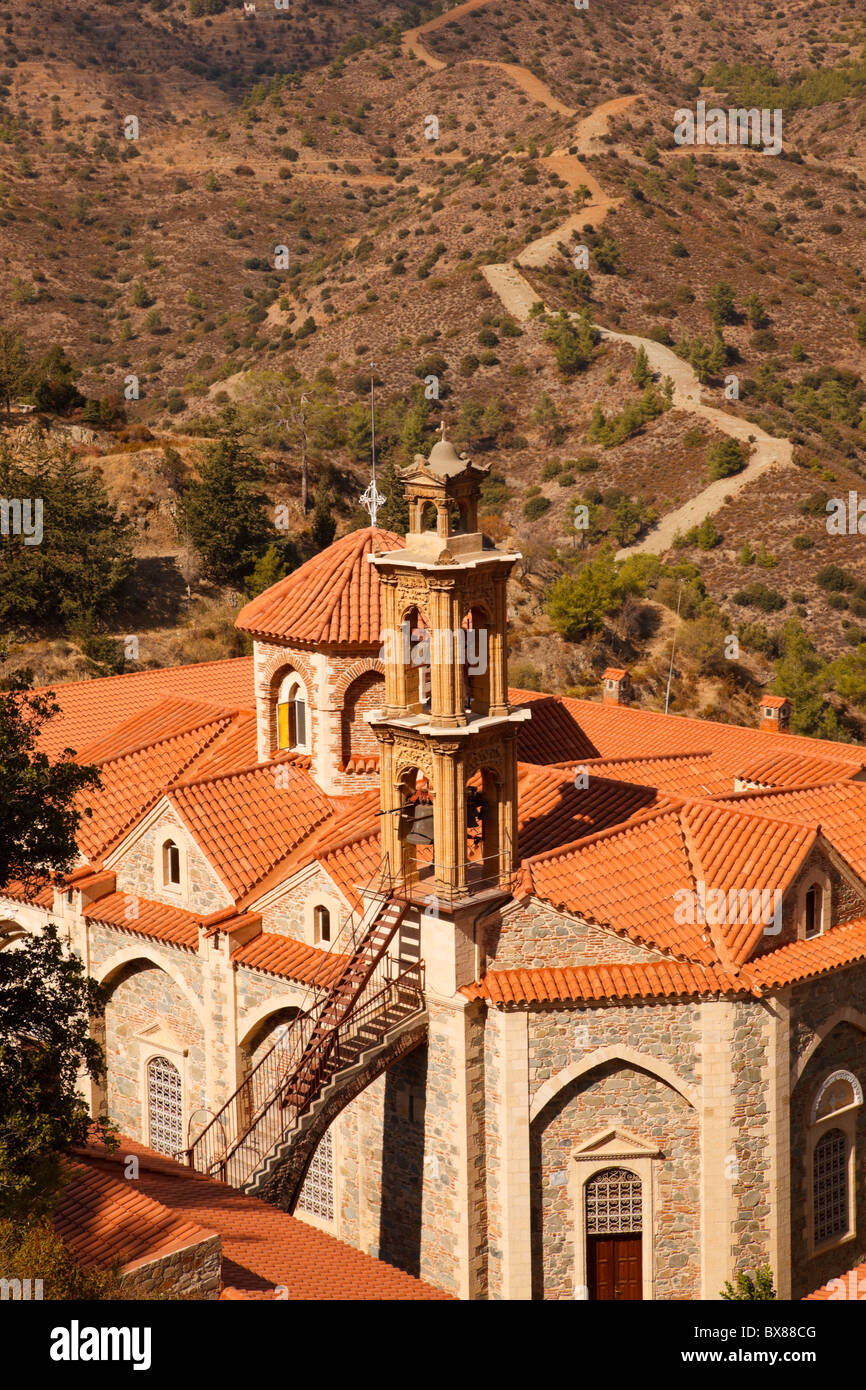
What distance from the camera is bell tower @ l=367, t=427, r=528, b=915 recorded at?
2886 centimetres

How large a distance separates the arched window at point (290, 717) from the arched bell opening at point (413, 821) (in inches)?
244

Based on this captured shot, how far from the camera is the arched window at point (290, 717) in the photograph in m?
37.1

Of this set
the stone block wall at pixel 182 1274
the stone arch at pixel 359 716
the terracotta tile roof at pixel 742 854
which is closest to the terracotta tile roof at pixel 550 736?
the stone arch at pixel 359 716

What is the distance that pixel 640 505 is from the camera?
10094 centimetres

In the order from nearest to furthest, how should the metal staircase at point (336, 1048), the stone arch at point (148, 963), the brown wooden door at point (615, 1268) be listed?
the metal staircase at point (336, 1048) < the brown wooden door at point (615, 1268) < the stone arch at point (148, 963)

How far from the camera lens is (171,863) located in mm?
35250

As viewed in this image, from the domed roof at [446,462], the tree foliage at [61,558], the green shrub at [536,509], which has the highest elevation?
the green shrub at [536,509]

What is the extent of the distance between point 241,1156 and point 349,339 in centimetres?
9704

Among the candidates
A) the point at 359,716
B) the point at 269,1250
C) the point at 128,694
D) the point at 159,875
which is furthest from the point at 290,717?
the point at 269,1250

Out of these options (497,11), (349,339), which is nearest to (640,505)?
(349,339)

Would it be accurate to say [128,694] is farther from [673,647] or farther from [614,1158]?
[673,647]

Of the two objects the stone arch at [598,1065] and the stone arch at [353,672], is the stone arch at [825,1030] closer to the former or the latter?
the stone arch at [598,1065]

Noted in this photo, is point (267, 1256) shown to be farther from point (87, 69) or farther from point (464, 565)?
point (87, 69)

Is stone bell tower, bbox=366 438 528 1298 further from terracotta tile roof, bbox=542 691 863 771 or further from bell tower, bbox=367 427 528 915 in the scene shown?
terracotta tile roof, bbox=542 691 863 771
